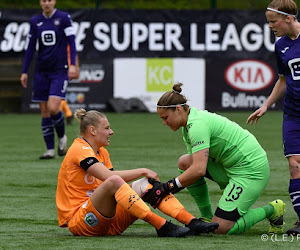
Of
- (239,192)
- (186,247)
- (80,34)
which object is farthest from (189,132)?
Answer: (80,34)

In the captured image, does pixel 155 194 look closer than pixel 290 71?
Yes

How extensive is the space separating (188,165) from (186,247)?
43.2 inches

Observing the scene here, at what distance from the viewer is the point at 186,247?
509cm

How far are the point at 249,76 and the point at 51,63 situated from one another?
34.1 feet

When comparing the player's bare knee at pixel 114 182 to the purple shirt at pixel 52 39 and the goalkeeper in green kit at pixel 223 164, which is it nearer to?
the goalkeeper in green kit at pixel 223 164

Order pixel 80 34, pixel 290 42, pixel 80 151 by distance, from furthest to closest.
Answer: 1. pixel 80 34
2. pixel 290 42
3. pixel 80 151

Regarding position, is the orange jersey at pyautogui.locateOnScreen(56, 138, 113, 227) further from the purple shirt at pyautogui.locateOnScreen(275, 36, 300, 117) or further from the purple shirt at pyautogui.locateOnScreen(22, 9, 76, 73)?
the purple shirt at pyautogui.locateOnScreen(22, 9, 76, 73)

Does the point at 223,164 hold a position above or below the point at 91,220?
above

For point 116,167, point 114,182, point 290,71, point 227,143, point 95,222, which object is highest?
point 290,71

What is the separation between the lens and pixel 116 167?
9.86m

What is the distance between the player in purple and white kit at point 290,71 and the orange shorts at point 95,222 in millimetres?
Result: 1170

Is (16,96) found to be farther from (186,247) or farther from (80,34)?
(186,247)

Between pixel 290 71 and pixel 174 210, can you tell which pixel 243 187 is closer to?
pixel 174 210

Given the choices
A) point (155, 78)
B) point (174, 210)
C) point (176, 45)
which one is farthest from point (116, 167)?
point (176, 45)
